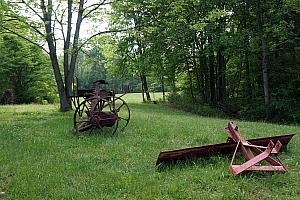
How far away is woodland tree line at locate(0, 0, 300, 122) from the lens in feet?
52.2

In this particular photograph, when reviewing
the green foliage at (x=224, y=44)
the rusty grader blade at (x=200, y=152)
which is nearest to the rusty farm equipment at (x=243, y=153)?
the rusty grader blade at (x=200, y=152)

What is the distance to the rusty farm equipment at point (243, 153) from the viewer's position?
16.8 feet

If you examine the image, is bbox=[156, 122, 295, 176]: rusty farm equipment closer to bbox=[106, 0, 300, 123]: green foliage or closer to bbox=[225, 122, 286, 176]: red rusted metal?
bbox=[225, 122, 286, 176]: red rusted metal

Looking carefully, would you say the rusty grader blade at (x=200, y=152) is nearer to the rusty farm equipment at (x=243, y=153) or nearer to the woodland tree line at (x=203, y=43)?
the rusty farm equipment at (x=243, y=153)

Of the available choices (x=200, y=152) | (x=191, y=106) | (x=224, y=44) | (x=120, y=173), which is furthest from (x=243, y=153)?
(x=191, y=106)

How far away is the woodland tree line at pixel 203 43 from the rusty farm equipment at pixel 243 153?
7.29 metres

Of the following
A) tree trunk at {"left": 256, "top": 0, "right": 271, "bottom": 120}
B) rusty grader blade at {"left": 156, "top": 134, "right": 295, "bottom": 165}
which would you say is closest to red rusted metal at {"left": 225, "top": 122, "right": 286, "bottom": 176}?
rusty grader blade at {"left": 156, "top": 134, "right": 295, "bottom": 165}

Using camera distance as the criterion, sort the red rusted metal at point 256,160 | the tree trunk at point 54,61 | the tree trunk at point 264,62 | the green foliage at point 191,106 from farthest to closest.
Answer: the green foliage at point 191,106
the tree trunk at point 264,62
the tree trunk at point 54,61
the red rusted metal at point 256,160

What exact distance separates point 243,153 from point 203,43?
16.6m

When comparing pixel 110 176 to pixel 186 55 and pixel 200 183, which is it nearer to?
pixel 200 183

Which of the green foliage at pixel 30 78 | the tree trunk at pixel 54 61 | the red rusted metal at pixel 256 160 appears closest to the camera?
the red rusted metal at pixel 256 160

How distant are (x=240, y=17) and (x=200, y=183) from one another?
58.9 ft

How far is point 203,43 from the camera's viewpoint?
2180cm

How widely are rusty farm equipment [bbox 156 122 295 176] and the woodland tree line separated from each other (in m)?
7.29
